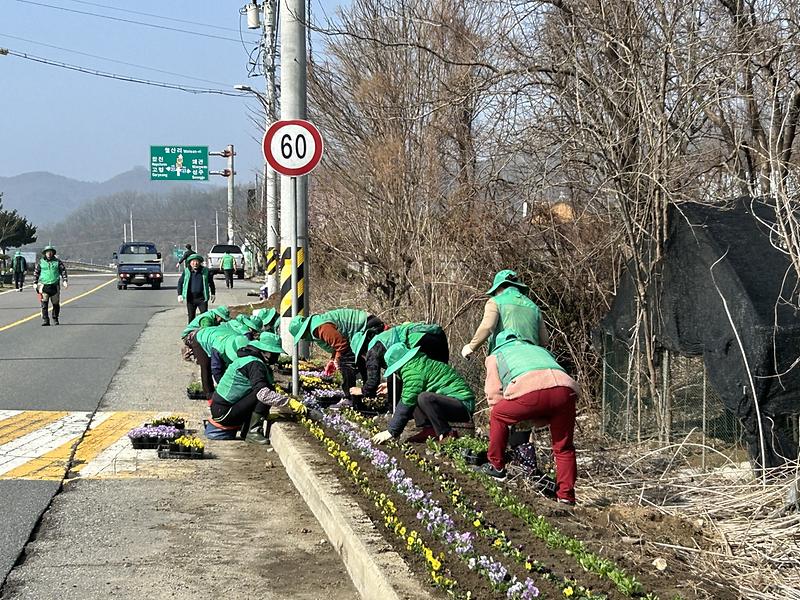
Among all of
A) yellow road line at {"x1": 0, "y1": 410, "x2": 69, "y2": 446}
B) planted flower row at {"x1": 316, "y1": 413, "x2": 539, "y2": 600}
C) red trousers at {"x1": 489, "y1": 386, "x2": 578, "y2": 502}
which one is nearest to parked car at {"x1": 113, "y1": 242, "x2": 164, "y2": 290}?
yellow road line at {"x1": 0, "y1": 410, "x2": 69, "y2": 446}

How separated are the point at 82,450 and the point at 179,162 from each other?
49.8 metres

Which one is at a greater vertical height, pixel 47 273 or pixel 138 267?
pixel 47 273

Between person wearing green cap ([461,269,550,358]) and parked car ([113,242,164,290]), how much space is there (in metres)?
33.5

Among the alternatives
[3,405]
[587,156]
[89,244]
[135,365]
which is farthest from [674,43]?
[89,244]

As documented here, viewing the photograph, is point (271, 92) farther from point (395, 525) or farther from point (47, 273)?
point (395, 525)

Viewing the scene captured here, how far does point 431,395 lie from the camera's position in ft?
26.5

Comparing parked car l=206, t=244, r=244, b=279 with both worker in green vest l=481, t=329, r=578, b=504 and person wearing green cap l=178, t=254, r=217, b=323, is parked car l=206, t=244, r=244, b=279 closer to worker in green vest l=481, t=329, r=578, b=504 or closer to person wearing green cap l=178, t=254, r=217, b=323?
person wearing green cap l=178, t=254, r=217, b=323

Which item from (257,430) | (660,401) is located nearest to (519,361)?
(660,401)

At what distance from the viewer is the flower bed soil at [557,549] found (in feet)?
14.4

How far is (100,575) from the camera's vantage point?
206 inches

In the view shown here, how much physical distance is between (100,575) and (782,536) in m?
3.63

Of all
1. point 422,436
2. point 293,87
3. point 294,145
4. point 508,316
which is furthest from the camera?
point 293,87

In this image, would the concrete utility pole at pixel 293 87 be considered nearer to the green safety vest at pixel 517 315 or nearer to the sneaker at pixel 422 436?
the sneaker at pixel 422 436

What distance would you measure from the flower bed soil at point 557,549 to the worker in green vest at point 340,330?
4016 millimetres
